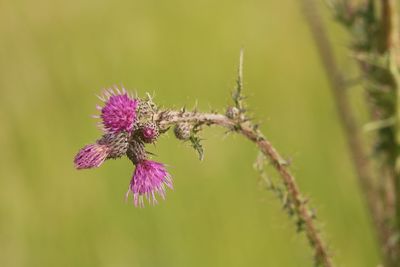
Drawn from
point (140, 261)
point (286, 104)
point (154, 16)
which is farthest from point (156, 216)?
point (154, 16)

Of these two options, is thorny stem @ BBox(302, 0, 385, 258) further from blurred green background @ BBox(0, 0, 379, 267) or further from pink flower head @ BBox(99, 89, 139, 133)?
pink flower head @ BBox(99, 89, 139, 133)

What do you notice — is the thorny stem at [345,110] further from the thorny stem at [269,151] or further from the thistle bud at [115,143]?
the thistle bud at [115,143]

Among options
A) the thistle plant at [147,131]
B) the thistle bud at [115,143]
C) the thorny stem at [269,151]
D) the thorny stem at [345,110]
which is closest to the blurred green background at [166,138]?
the thorny stem at [345,110]

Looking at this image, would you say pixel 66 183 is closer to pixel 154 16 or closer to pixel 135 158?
pixel 154 16

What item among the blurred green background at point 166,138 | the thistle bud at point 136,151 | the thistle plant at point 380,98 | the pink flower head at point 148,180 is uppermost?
the blurred green background at point 166,138

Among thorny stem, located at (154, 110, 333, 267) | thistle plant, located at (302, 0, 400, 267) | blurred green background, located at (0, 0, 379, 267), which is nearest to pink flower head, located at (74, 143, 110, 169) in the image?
thorny stem, located at (154, 110, 333, 267)
